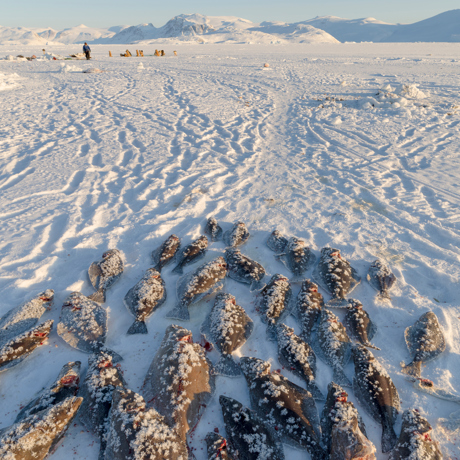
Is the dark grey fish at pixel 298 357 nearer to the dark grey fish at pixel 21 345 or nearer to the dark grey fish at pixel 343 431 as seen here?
the dark grey fish at pixel 343 431

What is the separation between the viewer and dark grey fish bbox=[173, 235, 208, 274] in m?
5.02

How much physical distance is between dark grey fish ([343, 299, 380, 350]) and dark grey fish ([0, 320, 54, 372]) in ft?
13.0

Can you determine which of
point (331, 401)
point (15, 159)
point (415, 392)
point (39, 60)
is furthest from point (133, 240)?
point (39, 60)

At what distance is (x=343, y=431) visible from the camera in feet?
8.64

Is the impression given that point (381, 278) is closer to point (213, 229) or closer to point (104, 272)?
point (213, 229)

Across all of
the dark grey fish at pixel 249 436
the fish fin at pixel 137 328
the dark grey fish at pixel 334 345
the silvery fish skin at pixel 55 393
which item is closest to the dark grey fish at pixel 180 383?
the dark grey fish at pixel 249 436

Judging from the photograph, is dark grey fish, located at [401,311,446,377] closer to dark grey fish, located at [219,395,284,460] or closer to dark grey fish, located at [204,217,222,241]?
dark grey fish, located at [219,395,284,460]

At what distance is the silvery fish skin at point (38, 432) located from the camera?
8.25ft

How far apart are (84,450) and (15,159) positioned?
8.93 metres

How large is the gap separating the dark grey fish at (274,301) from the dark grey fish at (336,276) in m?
0.59

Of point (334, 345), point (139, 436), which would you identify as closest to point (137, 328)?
point (139, 436)

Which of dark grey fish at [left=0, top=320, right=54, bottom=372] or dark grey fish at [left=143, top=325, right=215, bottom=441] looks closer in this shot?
dark grey fish at [left=143, top=325, right=215, bottom=441]

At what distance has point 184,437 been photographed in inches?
109

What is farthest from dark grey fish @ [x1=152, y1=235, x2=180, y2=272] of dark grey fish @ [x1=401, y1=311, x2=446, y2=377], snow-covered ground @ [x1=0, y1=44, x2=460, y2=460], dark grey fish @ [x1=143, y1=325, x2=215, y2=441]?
dark grey fish @ [x1=401, y1=311, x2=446, y2=377]
